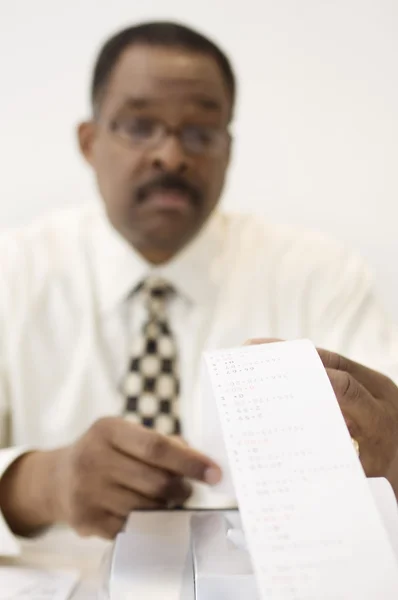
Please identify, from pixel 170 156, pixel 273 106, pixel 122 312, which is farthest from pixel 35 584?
pixel 273 106

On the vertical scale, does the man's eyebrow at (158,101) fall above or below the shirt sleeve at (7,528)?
above

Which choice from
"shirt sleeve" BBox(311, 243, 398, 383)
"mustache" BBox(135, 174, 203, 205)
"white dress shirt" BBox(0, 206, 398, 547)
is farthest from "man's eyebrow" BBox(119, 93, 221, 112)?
"shirt sleeve" BBox(311, 243, 398, 383)

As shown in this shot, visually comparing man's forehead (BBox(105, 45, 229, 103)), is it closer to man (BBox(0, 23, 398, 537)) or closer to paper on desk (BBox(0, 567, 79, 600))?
man (BBox(0, 23, 398, 537))

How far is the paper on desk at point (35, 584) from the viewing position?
1.47ft

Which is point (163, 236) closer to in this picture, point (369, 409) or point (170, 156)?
point (170, 156)

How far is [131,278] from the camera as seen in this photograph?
852mm

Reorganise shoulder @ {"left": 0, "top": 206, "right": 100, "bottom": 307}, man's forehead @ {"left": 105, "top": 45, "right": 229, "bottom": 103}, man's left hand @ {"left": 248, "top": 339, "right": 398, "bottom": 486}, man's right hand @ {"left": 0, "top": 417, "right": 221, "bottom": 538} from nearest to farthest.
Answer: man's left hand @ {"left": 248, "top": 339, "right": 398, "bottom": 486} < man's right hand @ {"left": 0, "top": 417, "right": 221, "bottom": 538} < man's forehead @ {"left": 105, "top": 45, "right": 229, "bottom": 103} < shoulder @ {"left": 0, "top": 206, "right": 100, "bottom": 307}

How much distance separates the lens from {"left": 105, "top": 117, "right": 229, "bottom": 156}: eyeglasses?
30.7 inches

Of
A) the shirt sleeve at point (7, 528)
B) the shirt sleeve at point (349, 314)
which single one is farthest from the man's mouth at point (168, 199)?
the shirt sleeve at point (7, 528)

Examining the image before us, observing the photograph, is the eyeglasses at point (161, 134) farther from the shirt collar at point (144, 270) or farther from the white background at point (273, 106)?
the white background at point (273, 106)

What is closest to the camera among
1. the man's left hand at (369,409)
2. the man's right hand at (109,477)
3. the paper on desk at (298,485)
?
the paper on desk at (298,485)

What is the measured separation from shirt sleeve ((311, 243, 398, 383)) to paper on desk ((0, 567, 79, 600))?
1.62 feet

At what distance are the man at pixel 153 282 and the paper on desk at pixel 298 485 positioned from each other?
0.42 metres

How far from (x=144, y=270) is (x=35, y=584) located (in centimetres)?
49
